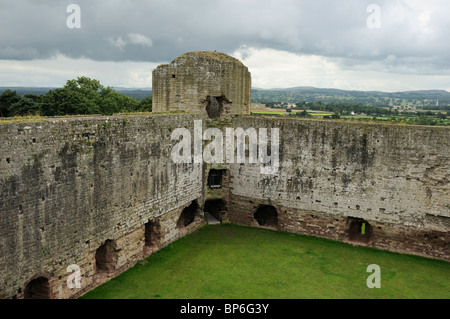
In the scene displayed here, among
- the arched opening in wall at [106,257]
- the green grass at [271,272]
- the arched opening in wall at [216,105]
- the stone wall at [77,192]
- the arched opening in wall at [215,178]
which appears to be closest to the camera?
the stone wall at [77,192]

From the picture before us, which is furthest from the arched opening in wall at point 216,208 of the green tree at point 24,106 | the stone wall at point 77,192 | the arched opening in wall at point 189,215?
the green tree at point 24,106

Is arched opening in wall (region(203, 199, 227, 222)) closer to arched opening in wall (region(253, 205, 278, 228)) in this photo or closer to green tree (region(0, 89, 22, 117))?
arched opening in wall (region(253, 205, 278, 228))

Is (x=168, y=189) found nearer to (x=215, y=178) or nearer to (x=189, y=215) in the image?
(x=189, y=215)

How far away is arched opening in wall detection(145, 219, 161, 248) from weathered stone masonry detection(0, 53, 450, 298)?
4 cm

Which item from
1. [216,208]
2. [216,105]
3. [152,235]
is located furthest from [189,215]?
[216,105]

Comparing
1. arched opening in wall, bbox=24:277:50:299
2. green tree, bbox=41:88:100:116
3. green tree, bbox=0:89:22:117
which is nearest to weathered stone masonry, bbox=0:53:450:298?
arched opening in wall, bbox=24:277:50:299

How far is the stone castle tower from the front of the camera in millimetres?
17859

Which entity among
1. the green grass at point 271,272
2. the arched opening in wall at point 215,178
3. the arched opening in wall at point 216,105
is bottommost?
the green grass at point 271,272

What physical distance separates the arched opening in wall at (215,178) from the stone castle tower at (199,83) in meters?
2.66

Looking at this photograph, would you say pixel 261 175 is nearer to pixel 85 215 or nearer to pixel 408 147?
pixel 408 147

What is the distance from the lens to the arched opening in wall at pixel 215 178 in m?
18.9

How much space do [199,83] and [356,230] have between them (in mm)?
9519

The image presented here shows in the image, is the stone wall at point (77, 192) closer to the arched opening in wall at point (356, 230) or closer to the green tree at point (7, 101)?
the arched opening in wall at point (356, 230)

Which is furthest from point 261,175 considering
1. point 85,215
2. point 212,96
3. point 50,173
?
point 50,173
